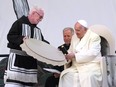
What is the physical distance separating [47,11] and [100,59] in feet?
6.36

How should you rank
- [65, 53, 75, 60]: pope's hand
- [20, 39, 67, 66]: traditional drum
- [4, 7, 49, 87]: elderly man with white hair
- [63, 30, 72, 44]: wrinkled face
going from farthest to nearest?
[63, 30, 72, 44]: wrinkled face, [65, 53, 75, 60]: pope's hand, [4, 7, 49, 87]: elderly man with white hair, [20, 39, 67, 66]: traditional drum

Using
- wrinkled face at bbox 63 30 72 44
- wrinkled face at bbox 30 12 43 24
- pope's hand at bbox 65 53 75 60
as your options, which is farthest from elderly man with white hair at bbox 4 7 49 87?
wrinkled face at bbox 63 30 72 44

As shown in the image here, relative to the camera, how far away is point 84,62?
371 cm

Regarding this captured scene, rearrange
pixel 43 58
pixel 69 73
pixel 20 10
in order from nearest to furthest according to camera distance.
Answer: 1. pixel 43 58
2. pixel 69 73
3. pixel 20 10

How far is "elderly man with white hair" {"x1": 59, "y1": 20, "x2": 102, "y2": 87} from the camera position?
11.7 feet

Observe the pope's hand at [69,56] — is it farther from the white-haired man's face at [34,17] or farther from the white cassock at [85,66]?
the white-haired man's face at [34,17]

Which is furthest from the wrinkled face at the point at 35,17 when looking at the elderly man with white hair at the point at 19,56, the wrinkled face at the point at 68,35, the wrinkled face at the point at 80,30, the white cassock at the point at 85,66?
the wrinkled face at the point at 68,35

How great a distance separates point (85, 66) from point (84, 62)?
55 mm

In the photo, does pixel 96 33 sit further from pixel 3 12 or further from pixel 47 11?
pixel 3 12

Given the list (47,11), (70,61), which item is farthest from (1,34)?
(70,61)

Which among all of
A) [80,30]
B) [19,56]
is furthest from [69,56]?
[19,56]

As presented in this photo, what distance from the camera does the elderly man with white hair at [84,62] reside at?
140 inches

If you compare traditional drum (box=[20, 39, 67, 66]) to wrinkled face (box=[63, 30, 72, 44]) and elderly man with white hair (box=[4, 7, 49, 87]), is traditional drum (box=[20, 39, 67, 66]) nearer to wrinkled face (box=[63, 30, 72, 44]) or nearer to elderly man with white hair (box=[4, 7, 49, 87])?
elderly man with white hair (box=[4, 7, 49, 87])

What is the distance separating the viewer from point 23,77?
3.53 metres
